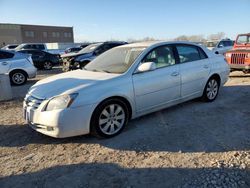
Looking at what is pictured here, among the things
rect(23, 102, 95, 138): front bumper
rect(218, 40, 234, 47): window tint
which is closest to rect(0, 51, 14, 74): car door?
rect(23, 102, 95, 138): front bumper

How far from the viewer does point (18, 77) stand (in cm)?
1083

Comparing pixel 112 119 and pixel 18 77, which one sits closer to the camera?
pixel 112 119

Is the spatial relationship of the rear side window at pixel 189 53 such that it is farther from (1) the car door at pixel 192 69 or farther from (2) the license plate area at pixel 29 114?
(2) the license plate area at pixel 29 114

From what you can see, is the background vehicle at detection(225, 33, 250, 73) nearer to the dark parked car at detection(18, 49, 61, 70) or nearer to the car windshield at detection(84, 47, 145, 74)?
the car windshield at detection(84, 47, 145, 74)

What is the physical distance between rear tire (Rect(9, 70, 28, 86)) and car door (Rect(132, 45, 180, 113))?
290 inches

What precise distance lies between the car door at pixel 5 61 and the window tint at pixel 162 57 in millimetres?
7293

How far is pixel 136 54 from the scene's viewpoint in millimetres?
5156

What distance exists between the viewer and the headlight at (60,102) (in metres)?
4.09

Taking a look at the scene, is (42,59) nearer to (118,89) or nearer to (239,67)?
(239,67)

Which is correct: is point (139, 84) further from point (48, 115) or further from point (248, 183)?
point (248, 183)

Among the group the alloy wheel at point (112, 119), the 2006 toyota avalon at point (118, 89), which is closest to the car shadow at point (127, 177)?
the 2006 toyota avalon at point (118, 89)

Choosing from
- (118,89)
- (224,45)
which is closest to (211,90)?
(118,89)

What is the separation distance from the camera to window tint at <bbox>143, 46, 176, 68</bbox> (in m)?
5.23

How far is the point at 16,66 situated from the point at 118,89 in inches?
296
